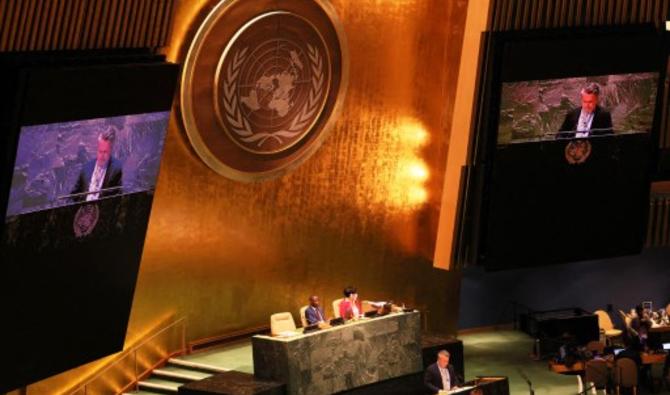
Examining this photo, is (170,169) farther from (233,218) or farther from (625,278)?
(625,278)

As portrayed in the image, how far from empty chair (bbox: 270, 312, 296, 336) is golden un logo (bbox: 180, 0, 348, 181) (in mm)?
1736

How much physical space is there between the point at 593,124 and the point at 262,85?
3.79 m

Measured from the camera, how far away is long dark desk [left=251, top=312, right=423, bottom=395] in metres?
15.6

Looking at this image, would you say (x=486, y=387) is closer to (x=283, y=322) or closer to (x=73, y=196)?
(x=283, y=322)

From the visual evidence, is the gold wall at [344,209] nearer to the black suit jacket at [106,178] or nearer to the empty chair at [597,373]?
the black suit jacket at [106,178]

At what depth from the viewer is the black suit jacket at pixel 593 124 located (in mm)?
16531

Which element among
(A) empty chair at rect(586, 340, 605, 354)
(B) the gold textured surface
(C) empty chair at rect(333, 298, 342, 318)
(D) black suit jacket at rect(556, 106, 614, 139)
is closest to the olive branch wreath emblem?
(B) the gold textured surface

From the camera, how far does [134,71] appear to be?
13414 mm

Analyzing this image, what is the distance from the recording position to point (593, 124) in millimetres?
16703

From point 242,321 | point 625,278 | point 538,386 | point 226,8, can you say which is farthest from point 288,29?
point 625,278

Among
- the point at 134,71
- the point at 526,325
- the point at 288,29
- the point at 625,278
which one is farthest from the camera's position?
the point at 625,278

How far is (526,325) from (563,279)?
118 centimetres

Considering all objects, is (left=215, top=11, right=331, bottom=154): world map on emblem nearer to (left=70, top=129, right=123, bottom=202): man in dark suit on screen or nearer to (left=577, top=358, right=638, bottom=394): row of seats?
(left=70, top=129, right=123, bottom=202): man in dark suit on screen

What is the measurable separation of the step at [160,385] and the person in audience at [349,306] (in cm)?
203
